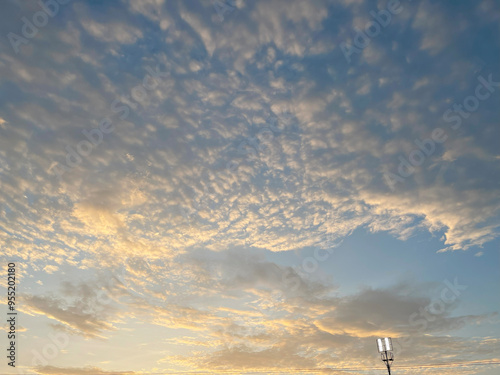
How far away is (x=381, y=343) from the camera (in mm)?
32438

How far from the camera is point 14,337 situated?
2769 cm

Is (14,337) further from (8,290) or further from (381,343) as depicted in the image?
(381,343)

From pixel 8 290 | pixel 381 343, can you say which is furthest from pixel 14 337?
pixel 381 343

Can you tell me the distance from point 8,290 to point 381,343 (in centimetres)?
3023

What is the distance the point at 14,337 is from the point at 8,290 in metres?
4.32

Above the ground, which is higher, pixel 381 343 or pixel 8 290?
pixel 8 290

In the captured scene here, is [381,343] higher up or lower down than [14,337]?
lower down

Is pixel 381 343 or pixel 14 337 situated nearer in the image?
pixel 14 337

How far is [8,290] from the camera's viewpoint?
2612 cm

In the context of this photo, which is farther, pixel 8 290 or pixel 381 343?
pixel 381 343

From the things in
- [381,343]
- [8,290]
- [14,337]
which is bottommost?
[381,343]

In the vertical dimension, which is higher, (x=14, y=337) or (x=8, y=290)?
(x=8, y=290)

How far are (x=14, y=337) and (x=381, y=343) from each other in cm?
2990
